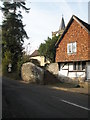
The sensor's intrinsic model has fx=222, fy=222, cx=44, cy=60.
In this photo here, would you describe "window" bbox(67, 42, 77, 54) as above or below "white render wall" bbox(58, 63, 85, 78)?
above

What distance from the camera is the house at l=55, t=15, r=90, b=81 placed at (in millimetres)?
27984

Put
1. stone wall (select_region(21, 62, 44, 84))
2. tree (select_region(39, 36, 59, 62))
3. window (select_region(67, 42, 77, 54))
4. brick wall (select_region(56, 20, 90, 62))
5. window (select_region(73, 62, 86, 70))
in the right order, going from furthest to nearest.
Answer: tree (select_region(39, 36, 59, 62)) < stone wall (select_region(21, 62, 44, 84)) < window (select_region(67, 42, 77, 54)) < window (select_region(73, 62, 86, 70)) < brick wall (select_region(56, 20, 90, 62))

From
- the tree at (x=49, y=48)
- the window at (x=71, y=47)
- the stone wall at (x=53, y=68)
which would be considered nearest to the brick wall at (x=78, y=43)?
the window at (x=71, y=47)

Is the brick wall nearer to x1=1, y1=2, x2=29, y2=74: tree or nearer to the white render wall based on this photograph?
the white render wall

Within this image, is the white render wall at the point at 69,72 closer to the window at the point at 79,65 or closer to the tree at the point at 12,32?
the window at the point at 79,65

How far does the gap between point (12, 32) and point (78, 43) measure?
21.9 metres

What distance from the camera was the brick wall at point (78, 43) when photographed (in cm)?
2795

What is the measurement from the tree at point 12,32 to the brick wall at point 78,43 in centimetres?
1616

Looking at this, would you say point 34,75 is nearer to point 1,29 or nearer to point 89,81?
point 89,81

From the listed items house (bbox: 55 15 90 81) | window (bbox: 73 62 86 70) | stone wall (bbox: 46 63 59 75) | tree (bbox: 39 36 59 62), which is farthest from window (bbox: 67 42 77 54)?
tree (bbox: 39 36 59 62)

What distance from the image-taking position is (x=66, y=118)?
27.7 feet

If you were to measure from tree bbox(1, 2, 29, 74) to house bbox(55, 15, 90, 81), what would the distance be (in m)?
16.2

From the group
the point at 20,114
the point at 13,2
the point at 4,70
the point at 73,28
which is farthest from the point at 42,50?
the point at 20,114

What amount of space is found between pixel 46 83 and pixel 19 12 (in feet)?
83.3
